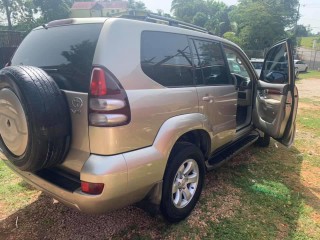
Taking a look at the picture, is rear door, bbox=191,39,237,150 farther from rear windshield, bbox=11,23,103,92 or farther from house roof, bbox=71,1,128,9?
house roof, bbox=71,1,128,9

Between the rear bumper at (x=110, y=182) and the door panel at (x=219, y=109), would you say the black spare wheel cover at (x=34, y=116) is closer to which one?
the rear bumper at (x=110, y=182)

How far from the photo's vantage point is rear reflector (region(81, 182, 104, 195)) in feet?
6.66

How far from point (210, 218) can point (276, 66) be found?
2.50 m

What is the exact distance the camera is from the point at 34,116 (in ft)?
6.44

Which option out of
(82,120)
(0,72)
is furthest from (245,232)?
(0,72)

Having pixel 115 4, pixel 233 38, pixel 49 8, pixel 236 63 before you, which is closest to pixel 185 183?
pixel 236 63

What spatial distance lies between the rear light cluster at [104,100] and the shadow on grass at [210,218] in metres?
1.23

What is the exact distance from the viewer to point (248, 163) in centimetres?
441

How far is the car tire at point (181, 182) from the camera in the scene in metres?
2.59

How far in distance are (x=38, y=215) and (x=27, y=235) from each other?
32 centimetres

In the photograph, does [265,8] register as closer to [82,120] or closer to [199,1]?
[82,120]

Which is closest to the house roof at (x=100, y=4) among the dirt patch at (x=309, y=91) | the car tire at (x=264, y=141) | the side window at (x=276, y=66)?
the dirt patch at (x=309, y=91)

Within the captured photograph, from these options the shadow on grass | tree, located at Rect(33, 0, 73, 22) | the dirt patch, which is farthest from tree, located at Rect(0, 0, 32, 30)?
the shadow on grass

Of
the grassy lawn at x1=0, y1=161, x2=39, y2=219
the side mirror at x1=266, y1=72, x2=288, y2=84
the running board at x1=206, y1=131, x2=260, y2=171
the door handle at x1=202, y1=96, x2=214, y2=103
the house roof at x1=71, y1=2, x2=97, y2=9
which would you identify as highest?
the house roof at x1=71, y1=2, x2=97, y2=9
